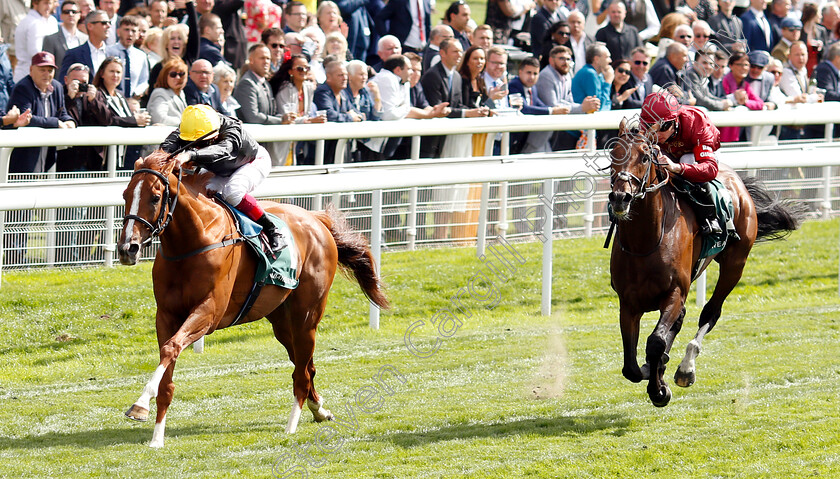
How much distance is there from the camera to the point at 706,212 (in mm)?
6535

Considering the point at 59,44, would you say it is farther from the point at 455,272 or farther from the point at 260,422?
the point at 260,422

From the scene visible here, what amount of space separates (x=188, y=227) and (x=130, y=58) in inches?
176

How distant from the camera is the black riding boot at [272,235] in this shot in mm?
6062

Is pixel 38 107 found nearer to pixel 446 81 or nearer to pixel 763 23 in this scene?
pixel 446 81

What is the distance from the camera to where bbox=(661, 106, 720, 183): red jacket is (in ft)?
20.8

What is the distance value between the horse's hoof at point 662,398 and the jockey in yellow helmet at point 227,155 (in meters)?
2.05

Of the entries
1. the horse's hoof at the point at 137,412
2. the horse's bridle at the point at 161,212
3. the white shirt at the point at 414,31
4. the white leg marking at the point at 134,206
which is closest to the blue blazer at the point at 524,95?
the white shirt at the point at 414,31

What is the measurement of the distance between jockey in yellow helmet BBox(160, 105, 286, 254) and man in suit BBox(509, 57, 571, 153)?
4.40 metres

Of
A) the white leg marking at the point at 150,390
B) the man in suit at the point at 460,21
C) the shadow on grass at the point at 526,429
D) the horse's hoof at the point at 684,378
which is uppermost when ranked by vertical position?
the man in suit at the point at 460,21

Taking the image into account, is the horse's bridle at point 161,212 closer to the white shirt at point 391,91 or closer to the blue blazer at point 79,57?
the blue blazer at point 79,57

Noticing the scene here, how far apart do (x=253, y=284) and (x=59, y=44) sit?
4.42 metres

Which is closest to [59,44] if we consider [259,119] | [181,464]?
[259,119]

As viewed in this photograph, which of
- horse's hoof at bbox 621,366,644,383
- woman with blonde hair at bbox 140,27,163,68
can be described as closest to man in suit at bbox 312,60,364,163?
woman with blonde hair at bbox 140,27,163,68

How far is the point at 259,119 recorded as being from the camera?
29.9 feet
